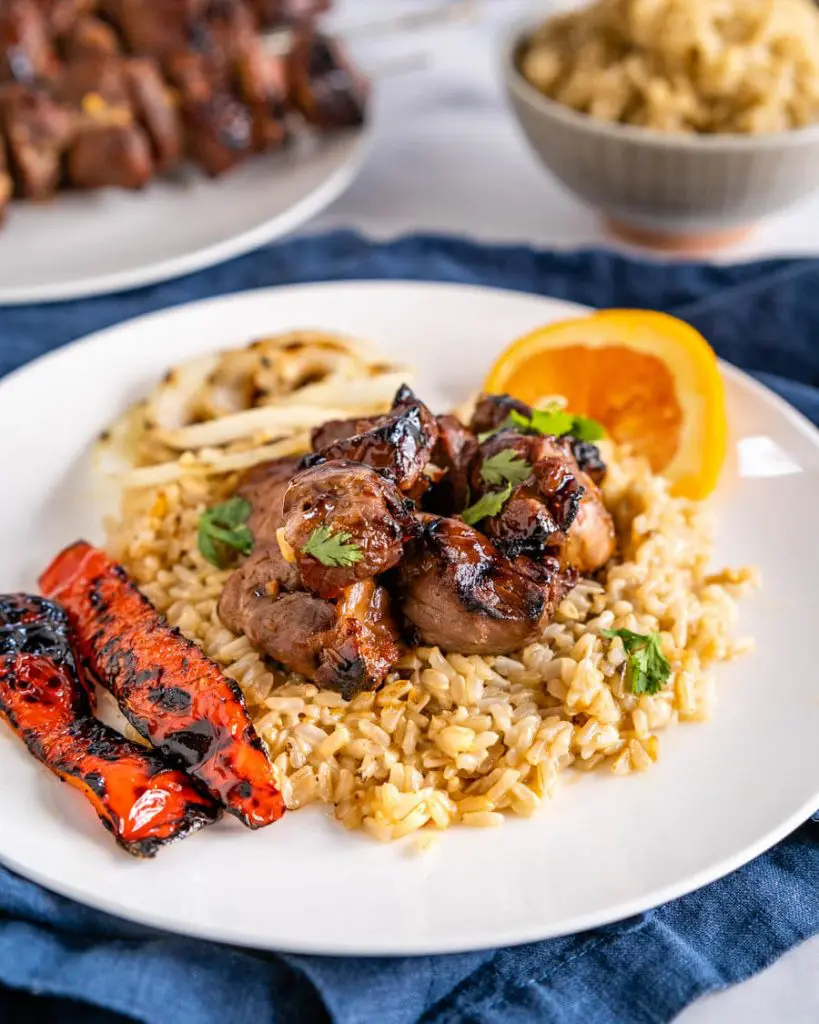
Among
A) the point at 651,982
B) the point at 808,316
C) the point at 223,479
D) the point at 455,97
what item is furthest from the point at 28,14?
the point at 651,982

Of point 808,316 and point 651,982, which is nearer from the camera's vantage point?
point 651,982

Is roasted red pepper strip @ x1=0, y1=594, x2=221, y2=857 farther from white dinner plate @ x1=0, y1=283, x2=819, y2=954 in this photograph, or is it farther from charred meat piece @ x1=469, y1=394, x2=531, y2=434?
charred meat piece @ x1=469, y1=394, x2=531, y2=434

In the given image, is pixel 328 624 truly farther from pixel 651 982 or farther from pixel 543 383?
pixel 543 383

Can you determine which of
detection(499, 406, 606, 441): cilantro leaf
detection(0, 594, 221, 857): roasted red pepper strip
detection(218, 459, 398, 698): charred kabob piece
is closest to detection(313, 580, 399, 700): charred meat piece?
detection(218, 459, 398, 698): charred kabob piece

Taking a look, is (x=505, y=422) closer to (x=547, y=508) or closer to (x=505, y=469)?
(x=505, y=469)

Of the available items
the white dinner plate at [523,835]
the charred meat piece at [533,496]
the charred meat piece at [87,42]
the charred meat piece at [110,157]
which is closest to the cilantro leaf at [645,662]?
the white dinner plate at [523,835]

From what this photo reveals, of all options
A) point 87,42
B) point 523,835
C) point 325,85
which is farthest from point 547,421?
point 87,42
